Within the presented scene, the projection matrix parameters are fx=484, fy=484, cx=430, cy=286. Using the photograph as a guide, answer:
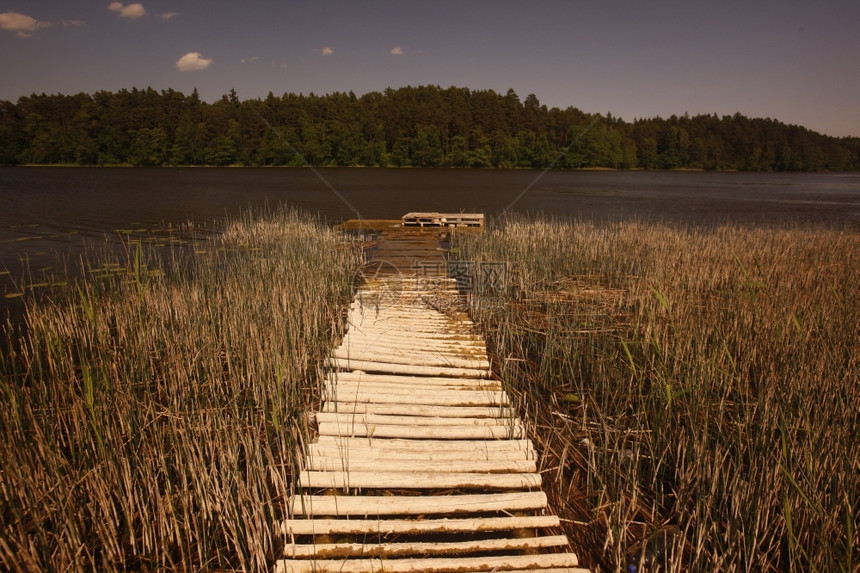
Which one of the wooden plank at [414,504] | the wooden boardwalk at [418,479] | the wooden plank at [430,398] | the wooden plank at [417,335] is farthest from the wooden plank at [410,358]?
the wooden plank at [414,504]

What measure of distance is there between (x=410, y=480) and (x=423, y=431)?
600mm

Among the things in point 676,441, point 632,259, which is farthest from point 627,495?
point 632,259

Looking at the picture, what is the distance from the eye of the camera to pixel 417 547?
8.48ft

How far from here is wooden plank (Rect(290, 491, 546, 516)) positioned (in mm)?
2803

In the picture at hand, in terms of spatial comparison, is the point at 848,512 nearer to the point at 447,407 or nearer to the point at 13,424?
the point at 447,407

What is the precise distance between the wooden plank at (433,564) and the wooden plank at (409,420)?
1251 millimetres

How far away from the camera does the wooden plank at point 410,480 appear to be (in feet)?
9.96

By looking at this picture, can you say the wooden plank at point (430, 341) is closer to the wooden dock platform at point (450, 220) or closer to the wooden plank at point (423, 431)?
the wooden plank at point (423, 431)

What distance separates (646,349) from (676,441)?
1388 mm

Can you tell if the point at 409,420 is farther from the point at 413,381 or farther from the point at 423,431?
the point at 413,381

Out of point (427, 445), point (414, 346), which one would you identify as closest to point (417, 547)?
point (427, 445)

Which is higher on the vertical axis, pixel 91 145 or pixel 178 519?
pixel 91 145

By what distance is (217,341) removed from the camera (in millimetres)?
5102

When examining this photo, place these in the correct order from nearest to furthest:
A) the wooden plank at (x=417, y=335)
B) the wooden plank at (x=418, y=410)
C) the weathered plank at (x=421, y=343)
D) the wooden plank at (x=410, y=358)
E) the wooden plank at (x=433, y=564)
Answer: the wooden plank at (x=433, y=564), the wooden plank at (x=418, y=410), the wooden plank at (x=410, y=358), the weathered plank at (x=421, y=343), the wooden plank at (x=417, y=335)
